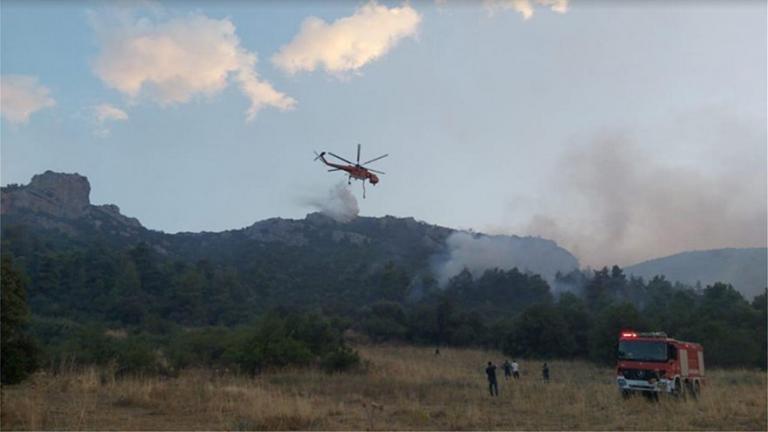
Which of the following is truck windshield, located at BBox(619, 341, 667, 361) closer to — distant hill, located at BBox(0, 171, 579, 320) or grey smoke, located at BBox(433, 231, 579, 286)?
distant hill, located at BBox(0, 171, 579, 320)

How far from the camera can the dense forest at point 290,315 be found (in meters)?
30.2

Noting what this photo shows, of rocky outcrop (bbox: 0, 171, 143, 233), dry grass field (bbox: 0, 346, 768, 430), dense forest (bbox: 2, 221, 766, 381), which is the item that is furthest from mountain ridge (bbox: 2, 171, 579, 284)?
dry grass field (bbox: 0, 346, 768, 430)

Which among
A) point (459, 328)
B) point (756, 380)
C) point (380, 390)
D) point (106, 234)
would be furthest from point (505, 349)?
point (106, 234)

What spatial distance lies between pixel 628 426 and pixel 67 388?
1466 cm

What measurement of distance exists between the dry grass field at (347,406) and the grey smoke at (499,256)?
69459 mm

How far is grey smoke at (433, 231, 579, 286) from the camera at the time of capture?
362 feet

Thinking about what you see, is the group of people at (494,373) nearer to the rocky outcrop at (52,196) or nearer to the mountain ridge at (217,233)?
the mountain ridge at (217,233)

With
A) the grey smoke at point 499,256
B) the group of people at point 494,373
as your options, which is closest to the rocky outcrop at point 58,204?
the grey smoke at point 499,256

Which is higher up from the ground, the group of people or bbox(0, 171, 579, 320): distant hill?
bbox(0, 171, 579, 320): distant hill

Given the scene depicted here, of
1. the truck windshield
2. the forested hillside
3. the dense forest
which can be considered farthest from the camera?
the forested hillside

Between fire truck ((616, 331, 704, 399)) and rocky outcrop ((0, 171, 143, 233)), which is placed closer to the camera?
fire truck ((616, 331, 704, 399))

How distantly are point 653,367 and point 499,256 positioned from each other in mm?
114367

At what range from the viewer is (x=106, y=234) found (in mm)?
88438

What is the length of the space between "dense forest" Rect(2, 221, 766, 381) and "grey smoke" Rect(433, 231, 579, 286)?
21.1 meters
